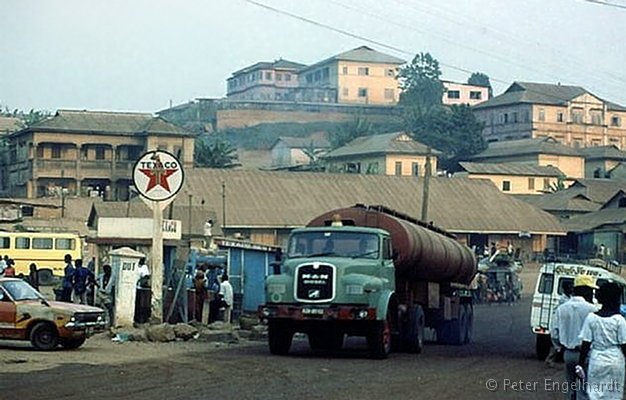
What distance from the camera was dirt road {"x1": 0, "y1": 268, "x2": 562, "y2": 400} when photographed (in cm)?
1639

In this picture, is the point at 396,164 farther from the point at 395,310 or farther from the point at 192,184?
the point at 395,310

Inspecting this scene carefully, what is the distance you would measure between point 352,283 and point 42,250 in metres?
37.5

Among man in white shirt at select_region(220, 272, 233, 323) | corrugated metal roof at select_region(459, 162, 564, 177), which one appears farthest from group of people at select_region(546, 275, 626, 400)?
corrugated metal roof at select_region(459, 162, 564, 177)

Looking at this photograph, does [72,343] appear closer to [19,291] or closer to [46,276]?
[19,291]

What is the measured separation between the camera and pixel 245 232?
73000 mm

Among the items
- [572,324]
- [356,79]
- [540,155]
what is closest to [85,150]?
[540,155]

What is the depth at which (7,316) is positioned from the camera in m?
23.2

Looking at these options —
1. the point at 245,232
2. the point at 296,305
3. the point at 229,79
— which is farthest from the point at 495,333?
the point at 229,79

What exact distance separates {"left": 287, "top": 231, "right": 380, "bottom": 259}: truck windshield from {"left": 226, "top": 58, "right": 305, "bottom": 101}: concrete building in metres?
151

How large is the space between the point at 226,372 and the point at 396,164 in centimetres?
9471

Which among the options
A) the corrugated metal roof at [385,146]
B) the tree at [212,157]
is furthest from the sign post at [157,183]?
the corrugated metal roof at [385,146]

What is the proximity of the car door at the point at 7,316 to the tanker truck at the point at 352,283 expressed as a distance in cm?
497

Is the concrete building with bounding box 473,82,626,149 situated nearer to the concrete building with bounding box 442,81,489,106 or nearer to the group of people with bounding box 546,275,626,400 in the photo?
the concrete building with bounding box 442,81,489,106

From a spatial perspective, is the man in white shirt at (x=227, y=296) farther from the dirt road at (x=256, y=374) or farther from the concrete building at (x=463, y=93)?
the concrete building at (x=463, y=93)
